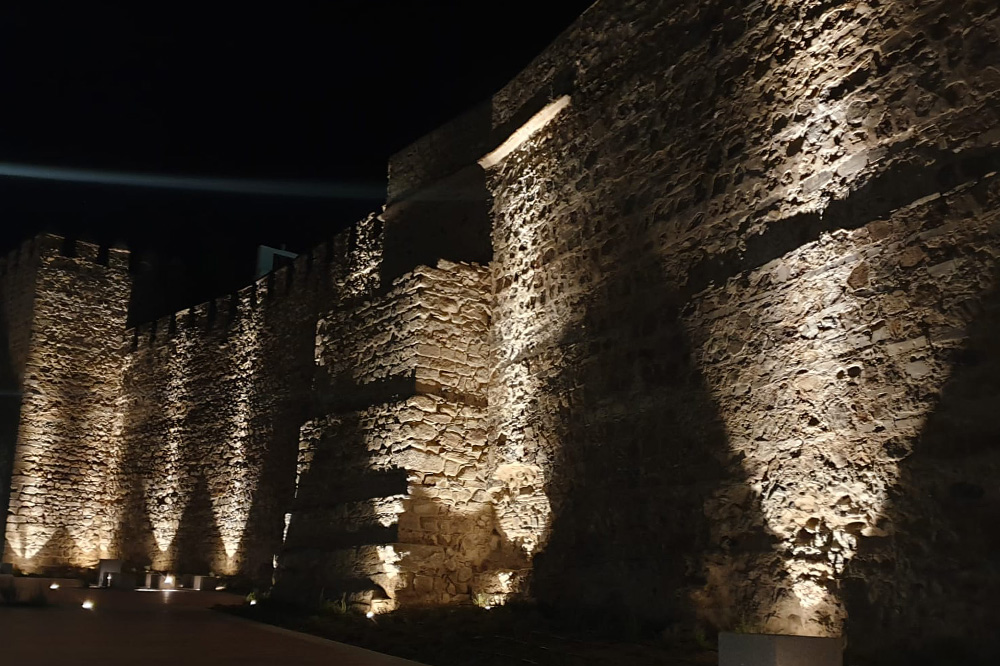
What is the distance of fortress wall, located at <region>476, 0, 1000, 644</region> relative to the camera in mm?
5207

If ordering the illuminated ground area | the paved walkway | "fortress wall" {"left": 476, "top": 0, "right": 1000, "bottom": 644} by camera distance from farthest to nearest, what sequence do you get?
the illuminated ground area, the paved walkway, "fortress wall" {"left": 476, "top": 0, "right": 1000, "bottom": 644}

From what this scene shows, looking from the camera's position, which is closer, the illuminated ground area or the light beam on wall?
the illuminated ground area

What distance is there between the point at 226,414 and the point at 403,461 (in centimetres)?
769

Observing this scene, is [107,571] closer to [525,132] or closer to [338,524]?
[338,524]

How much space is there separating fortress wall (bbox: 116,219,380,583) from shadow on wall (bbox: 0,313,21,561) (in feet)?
6.52

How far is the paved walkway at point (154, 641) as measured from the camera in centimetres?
569

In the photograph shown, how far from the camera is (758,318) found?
21.2 ft

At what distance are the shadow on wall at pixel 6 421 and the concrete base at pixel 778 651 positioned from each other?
1645 cm

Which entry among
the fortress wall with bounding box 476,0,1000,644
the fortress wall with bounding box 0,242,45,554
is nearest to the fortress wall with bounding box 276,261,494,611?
the fortress wall with bounding box 476,0,1000,644

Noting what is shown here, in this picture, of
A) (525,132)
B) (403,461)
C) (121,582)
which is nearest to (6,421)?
(121,582)

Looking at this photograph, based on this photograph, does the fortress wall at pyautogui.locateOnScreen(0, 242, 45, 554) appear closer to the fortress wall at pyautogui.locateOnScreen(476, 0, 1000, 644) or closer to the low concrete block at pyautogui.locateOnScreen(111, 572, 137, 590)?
the low concrete block at pyautogui.locateOnScreen(111, 572, 137, 590)

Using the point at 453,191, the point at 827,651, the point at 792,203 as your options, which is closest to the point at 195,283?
the point at 453,191

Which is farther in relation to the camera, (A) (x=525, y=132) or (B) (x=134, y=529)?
(B) (x=134, y=529)

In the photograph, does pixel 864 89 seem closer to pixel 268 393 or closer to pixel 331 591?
pixel 331 591
